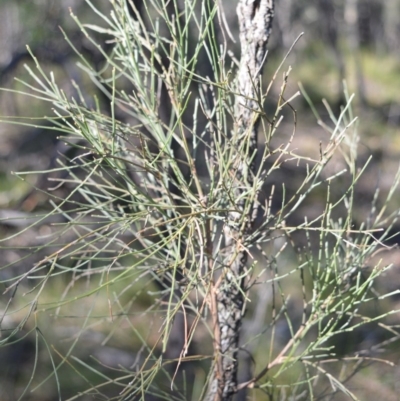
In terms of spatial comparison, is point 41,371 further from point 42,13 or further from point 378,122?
point 378,122

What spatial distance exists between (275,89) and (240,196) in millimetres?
9788

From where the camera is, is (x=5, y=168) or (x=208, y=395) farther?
(x=5, y=168)

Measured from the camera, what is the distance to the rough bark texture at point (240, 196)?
3.28 feet

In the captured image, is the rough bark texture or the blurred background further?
the blurred background

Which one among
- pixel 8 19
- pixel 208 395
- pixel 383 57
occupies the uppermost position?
pixel 208 395

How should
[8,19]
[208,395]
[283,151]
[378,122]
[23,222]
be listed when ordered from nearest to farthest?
[283,151], [208,395], [23,222], [8,19], [378,122]

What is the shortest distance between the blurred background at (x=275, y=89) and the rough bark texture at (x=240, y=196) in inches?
11.3

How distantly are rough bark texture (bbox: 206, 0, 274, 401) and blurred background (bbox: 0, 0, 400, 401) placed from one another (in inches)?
11.3

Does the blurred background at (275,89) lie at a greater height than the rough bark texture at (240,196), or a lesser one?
lesser

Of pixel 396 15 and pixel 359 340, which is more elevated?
pixel 359 340

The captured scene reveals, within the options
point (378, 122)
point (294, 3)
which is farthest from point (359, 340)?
point (294, 3)

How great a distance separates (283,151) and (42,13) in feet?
11.1

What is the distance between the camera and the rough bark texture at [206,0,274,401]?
100 cm

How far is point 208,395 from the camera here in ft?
3.74
